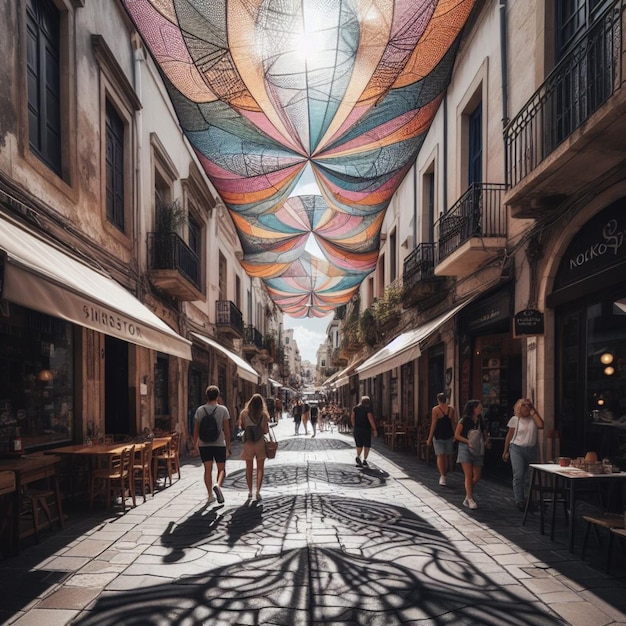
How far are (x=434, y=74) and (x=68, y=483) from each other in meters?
10.00

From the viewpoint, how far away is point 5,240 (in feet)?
13.5

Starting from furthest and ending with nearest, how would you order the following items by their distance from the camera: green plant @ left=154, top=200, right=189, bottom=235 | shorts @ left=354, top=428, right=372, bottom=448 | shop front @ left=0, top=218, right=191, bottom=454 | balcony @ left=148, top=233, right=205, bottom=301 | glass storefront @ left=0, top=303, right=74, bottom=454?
green plant @ left=154, top=200, right=189, bottom=235 < balcony @ left=148, top=233, right=205, bottom=301 < shorts @ left=354, top=428, right=372, bottom=448 < glass storefront @ left=0, top=303, right=74, bottom=454 < shop front @ left=0, top=218, right=191, bottom=454

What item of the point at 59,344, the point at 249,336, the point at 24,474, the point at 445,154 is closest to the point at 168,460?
the point at 59,344

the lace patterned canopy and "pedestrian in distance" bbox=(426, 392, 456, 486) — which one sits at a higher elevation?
the lace patterned canopy

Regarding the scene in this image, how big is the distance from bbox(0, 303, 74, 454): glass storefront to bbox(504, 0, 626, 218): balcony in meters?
6.41

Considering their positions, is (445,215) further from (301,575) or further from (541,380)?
(301,575)

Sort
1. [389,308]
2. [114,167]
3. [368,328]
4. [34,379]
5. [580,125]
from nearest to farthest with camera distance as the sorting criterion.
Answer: [580,125] → [34,379] → [114,167] → [389,308] → [368,328]

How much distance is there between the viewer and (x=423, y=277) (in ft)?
38.9

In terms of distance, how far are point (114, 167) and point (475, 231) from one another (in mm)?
6640

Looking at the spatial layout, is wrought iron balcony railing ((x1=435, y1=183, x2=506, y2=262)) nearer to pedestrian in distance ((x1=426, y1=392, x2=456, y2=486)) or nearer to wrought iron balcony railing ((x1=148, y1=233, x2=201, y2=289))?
pedestrian in distance ((x1=426, y1=392, x2=456, y2=486))

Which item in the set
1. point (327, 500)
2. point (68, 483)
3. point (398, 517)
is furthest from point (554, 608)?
point (68, 483)

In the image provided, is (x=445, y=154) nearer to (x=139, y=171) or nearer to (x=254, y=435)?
(x=139, y=171)

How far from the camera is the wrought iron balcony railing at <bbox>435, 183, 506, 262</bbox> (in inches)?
336

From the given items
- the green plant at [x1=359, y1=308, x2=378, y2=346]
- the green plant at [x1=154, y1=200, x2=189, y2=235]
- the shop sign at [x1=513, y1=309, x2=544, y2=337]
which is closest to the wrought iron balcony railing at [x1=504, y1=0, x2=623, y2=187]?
the shop sign at [x1=513, y1=309, x2=544, y2=337]
